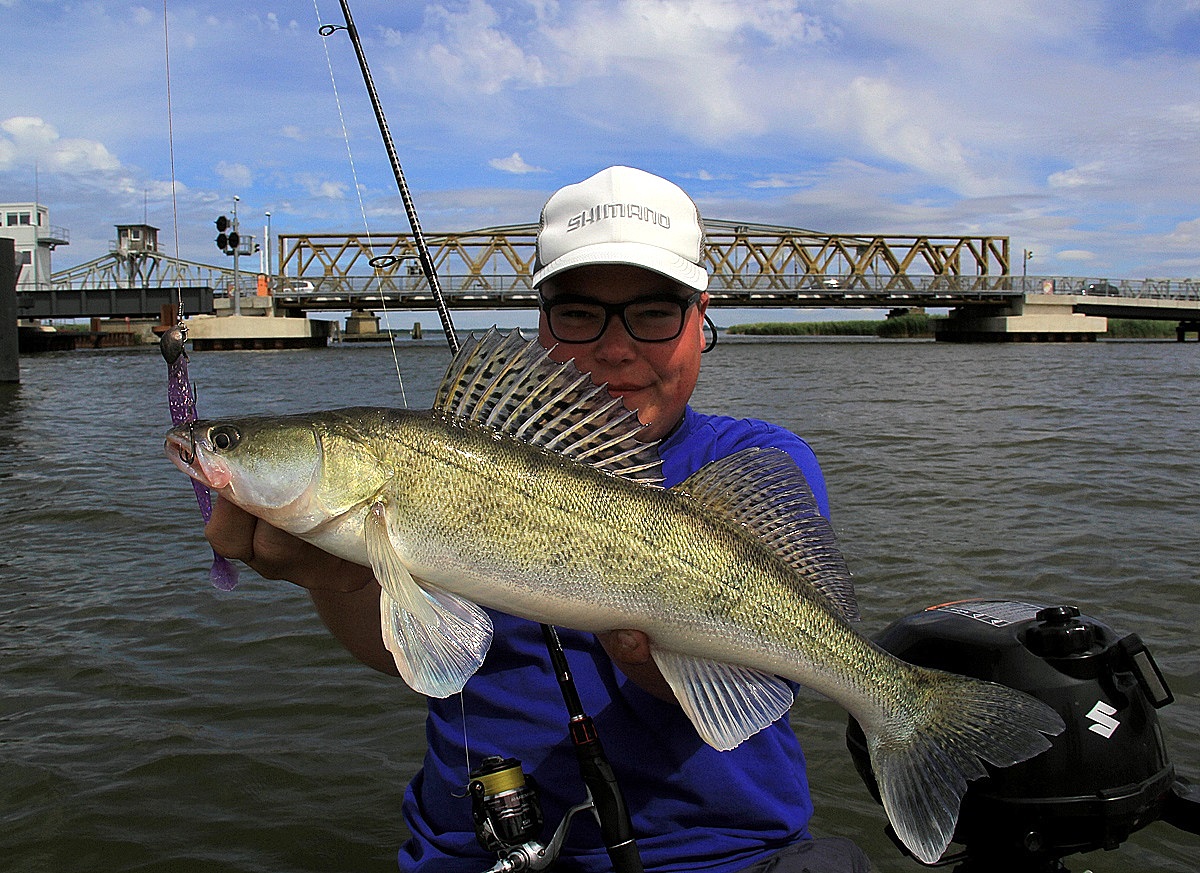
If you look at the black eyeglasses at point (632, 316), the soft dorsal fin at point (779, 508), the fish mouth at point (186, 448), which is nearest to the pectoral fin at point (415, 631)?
the fish mouth at point (186, 448)

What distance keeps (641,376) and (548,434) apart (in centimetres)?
86

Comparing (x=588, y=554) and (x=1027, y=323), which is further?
(x=1027, y=323)

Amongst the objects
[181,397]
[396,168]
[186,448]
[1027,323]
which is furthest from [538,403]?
[1027,323]

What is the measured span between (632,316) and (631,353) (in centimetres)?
14

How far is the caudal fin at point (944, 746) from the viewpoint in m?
2.35

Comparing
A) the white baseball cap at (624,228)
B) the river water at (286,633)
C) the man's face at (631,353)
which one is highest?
the white baseball cap at (624,228)

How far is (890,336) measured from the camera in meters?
89.1

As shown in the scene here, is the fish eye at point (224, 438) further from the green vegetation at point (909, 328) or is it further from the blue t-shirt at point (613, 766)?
the green vegetation at point (909, 328)

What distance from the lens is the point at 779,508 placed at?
8.48 feet

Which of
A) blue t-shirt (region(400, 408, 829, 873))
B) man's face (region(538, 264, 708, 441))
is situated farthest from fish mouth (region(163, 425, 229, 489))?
man's face (region(538, 264, 708, 441))

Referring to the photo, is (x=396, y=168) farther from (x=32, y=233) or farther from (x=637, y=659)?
(x=32, y=233)

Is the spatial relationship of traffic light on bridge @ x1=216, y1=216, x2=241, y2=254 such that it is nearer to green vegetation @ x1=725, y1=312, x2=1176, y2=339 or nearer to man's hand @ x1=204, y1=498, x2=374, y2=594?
man's hand @ x1=204, y1=498, x2=374, y2=594

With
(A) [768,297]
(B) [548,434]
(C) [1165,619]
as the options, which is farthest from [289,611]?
(A) [768,297]

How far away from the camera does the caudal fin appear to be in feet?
7.72
